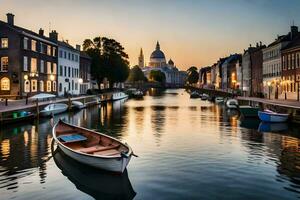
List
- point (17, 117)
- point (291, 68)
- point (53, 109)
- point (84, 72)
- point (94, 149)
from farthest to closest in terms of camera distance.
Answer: point (84, 72) < point (291, 68) < point (53, 109) < point (17, 117) < point (94, 149)

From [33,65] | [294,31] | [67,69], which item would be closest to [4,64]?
[33,65]

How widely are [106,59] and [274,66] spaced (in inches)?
2097

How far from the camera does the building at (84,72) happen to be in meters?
98.2

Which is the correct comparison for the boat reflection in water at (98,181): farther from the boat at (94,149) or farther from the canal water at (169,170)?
the boat at (94,149)

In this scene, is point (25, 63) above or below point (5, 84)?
above

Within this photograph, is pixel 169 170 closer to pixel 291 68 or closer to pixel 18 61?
pixel 18 61

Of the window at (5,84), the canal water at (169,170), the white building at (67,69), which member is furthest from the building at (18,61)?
the canal water at (169,170)

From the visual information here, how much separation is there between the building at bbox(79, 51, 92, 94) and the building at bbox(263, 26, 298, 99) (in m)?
48.3

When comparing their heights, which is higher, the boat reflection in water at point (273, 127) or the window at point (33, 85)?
the window at point (33, 85)

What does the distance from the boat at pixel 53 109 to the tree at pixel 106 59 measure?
49.5 m

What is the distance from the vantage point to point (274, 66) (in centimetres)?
7644

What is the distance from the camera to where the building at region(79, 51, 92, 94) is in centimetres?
9819

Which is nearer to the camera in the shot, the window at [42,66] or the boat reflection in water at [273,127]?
the boat reflection in water at [273,127]

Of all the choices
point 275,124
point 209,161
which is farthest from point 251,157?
point 275,124
